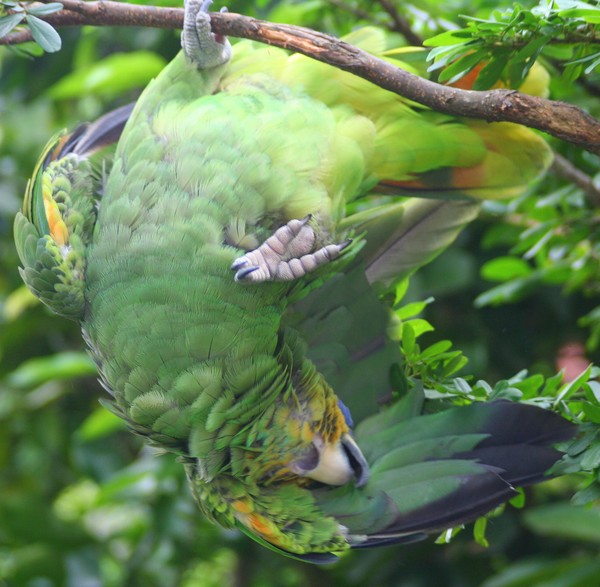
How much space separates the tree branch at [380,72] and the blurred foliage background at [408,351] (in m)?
0.08

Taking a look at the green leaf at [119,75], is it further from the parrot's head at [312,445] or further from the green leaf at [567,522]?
the green leaf at [567,522]

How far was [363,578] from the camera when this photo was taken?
9.31ft

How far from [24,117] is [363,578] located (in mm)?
2303

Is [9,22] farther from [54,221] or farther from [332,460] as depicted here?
[332,460]

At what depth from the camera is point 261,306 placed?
4.90ft

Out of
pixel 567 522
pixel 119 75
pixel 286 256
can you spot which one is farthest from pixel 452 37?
pixel 119 75

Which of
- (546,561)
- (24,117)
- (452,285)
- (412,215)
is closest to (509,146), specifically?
(412,215)

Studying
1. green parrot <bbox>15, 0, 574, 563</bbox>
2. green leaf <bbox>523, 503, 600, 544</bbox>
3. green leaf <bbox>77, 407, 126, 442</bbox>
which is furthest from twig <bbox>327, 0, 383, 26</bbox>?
green leaf <bbox>77, 407, 126, 442</bbox>

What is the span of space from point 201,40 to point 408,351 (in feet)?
2.34

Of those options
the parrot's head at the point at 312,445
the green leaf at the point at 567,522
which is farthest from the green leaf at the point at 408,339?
the green leaf at the point at 567,522

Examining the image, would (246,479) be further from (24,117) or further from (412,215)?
(24,117)

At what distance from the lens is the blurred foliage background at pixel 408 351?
1.68 metres

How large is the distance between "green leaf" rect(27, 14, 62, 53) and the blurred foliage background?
329 millimetres

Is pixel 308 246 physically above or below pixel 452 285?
above
